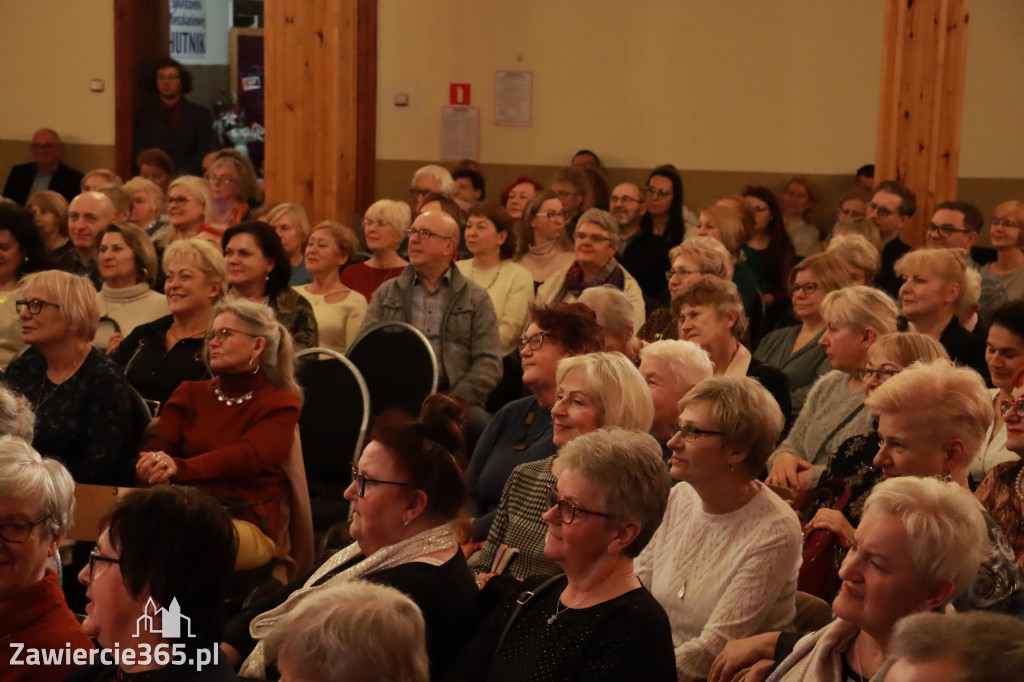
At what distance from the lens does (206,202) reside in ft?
21.1

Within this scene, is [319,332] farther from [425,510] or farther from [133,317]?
[425,510]

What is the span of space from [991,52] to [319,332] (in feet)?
17.5

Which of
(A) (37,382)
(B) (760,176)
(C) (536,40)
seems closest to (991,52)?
(B) (760,176)

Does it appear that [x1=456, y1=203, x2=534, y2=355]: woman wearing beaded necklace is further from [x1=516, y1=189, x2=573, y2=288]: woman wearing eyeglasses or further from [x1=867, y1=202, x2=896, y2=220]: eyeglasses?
[x1=867, y1=202, x2=896, y2=220]: eyeglasses

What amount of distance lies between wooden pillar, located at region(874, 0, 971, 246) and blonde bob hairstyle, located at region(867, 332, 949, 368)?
3.08 m

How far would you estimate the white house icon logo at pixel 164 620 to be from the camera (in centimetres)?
207

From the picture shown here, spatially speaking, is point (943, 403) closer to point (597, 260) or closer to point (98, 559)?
point (98, 559)

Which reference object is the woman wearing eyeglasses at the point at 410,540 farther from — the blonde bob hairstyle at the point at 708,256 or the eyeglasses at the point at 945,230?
the eyeglasses at the point at 945,230

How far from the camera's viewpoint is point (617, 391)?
307cm

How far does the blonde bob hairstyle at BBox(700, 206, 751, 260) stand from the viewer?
616cm

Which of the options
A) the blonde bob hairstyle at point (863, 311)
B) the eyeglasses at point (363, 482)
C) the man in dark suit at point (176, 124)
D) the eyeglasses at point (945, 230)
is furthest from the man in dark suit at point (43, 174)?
the eyeglasses at point (363, 482)

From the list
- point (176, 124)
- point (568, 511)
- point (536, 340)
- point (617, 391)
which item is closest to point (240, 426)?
point (536, 340)

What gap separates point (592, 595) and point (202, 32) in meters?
8.70

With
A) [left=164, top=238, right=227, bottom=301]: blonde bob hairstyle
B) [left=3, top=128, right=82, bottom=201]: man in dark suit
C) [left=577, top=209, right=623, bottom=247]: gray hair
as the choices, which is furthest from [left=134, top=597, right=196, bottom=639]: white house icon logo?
[left=3, top=128, right=82, bottom=201]: man in dark suit
